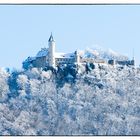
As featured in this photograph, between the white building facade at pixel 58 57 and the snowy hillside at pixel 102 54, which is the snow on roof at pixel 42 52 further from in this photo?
the snowy hillside at pixel 102 54

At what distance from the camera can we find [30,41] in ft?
22.8

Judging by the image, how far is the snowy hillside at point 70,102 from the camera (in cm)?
680

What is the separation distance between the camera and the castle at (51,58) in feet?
22.5

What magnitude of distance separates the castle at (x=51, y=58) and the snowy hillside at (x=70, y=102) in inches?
3.1

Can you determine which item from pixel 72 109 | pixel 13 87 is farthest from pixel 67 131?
pixel 13 87

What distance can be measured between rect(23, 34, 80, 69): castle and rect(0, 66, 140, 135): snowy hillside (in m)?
0.08

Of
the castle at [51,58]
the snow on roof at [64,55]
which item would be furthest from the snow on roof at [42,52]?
the snow on roof at [64,55]

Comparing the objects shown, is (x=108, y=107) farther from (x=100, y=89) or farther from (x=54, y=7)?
(x=54, y=7)

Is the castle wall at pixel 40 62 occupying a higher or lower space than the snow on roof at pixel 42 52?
lower

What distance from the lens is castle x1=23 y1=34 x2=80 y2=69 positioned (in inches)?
270

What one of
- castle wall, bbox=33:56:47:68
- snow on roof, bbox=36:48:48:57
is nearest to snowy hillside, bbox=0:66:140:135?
castle wall, bbox=33:56:47:68

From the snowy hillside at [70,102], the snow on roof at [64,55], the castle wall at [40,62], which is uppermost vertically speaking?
the snow on roof at [64,55]

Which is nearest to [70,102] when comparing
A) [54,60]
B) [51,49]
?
[54,60]

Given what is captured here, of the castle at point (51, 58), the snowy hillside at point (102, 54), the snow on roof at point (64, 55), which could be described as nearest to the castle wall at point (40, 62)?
the castle at point (51, 58)
